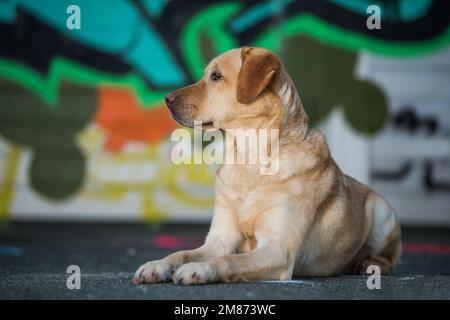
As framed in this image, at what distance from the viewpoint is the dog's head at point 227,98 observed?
3.98 m

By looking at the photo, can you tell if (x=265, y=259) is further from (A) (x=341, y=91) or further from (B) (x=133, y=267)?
(A) (x=341, y=91)

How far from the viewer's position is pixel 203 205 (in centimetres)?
901

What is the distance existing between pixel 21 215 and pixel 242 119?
569cm

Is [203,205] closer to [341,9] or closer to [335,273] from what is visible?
[341,9]

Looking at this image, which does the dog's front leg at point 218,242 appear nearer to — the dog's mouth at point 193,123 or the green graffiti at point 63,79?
the dog's mouth at point 193,123

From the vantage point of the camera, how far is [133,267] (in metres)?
5.48

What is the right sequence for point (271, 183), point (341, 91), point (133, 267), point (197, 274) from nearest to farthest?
1. point (197, 274)
2. point (271, 183)
3. point (133, 267)
4. point (341, 91)

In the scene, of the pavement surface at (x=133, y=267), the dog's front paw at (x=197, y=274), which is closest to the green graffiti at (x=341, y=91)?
the pavement surface at (x=133, y=267)

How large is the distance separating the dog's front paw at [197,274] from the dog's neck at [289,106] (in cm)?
98

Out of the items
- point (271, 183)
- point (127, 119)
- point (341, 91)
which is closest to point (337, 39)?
point (341, 91)

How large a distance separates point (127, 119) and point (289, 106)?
5.37 meters

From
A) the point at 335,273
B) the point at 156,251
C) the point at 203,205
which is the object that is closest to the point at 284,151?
the point at 335,273
